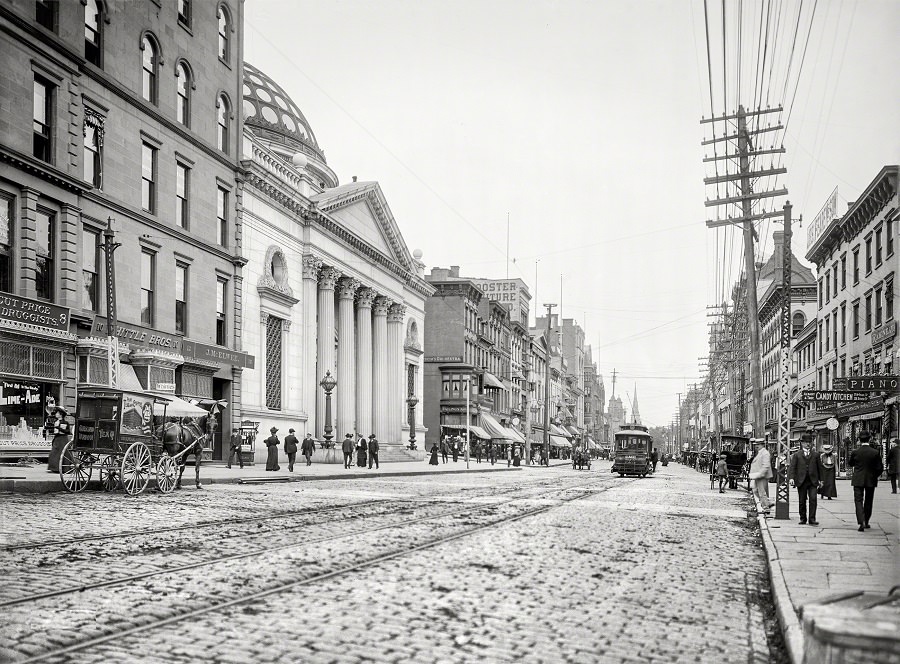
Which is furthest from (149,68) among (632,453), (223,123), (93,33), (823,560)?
(823,560)

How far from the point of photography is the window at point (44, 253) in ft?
87.3

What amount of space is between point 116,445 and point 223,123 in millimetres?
24100

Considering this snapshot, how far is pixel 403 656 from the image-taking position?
566 centimetres

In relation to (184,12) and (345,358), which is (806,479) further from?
(345,358)

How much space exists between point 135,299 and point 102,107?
22.1 feet

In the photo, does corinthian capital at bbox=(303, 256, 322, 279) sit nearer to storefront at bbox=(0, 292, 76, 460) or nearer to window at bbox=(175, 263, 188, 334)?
window at bbox=(175, 263, 188, 334)

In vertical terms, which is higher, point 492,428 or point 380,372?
point 380,372

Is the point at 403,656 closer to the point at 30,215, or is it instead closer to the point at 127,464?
the point at 127,464

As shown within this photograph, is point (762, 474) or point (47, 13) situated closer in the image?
point (762, 474)

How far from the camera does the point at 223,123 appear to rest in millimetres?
39469

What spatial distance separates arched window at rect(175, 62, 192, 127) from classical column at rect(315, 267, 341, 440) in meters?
15.0

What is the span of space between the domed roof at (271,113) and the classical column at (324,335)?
14.2 meters

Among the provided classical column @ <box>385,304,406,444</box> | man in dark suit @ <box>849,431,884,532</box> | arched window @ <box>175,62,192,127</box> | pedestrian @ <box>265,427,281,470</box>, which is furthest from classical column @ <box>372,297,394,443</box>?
man in dark suit @ <box>849,431,884,532</box>

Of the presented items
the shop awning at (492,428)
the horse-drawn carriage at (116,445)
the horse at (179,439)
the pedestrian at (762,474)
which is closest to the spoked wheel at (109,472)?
the horse-drawn carriage at (116,445)
